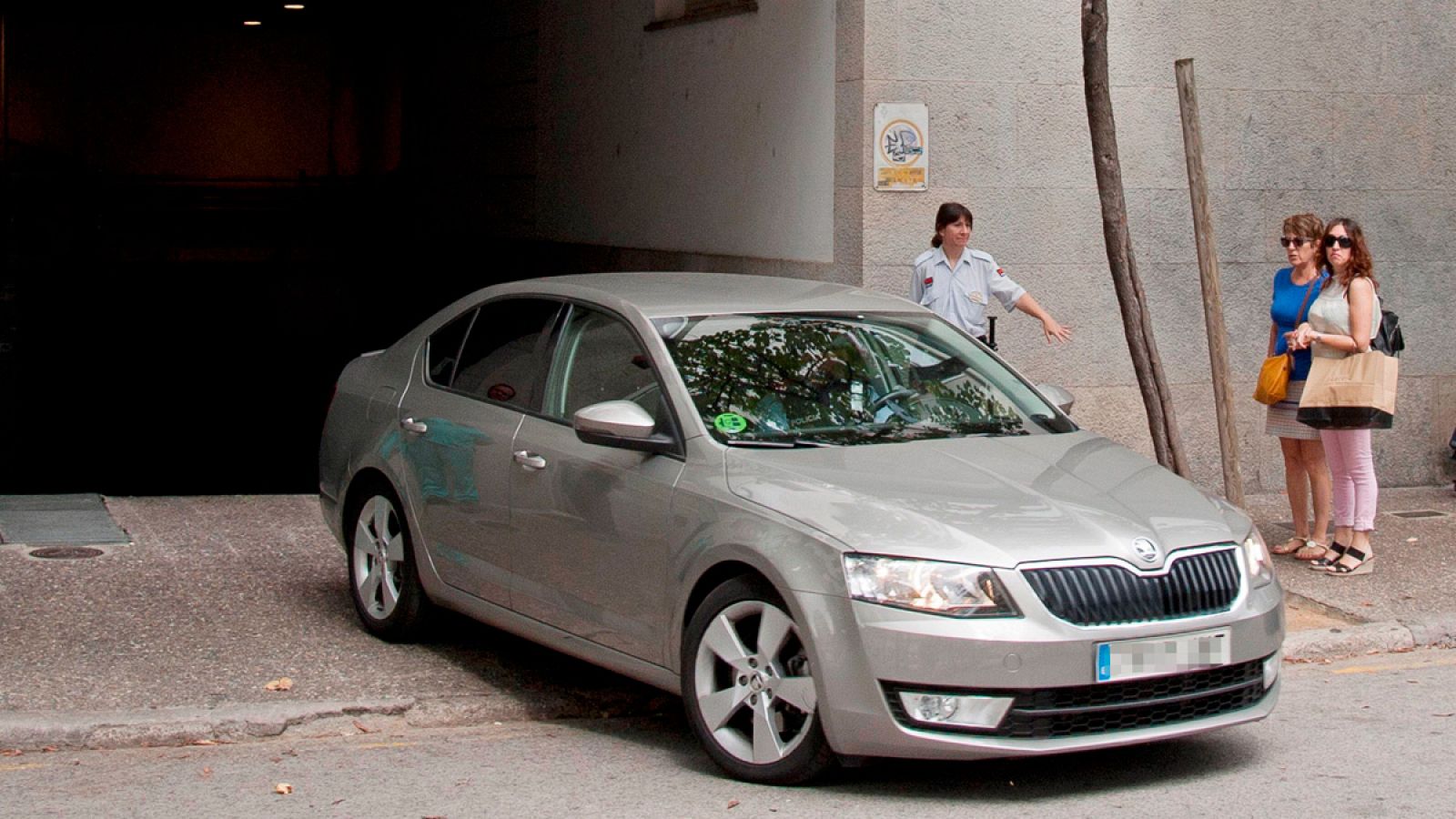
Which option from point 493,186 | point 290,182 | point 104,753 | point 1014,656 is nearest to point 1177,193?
point 1014,656

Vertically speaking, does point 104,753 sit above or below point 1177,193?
below

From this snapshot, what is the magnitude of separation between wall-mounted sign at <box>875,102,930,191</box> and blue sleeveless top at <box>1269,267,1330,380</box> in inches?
91.6

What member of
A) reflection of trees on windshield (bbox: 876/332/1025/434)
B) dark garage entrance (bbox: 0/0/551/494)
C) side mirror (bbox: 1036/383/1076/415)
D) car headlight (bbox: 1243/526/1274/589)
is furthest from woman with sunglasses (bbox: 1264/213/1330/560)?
dark garage entrance (bbox: 0/0/551/494)

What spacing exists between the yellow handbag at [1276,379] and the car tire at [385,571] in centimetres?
433

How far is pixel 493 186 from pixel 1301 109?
9.99m

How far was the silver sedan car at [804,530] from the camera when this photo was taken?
204 inches

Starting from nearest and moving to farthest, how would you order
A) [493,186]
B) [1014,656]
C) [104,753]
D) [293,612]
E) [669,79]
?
1. [1014,656]
2. [104,753]
3. [293,612]
4. [669,79]
5. [493,186]

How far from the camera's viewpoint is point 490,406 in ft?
22.4

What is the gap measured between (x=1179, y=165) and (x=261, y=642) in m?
6.34

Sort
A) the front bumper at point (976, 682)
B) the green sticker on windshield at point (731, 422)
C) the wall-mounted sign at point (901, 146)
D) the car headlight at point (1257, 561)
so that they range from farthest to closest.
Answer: the wall-mounted sign at point (901, 146) < the green sticker on windshield at point (731, 422) < the car headlight at point (1257, 561) < the front bumper at point (976, 682)

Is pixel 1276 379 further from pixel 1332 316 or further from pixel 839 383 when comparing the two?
pixel 839 383

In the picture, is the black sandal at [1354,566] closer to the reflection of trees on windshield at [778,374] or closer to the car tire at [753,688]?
the reflection of trees on windshield at [778,374]

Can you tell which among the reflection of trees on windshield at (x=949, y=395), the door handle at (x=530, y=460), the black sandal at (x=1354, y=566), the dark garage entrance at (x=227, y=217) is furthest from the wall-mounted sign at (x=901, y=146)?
the dark garage entrance at (x=227, y=217)

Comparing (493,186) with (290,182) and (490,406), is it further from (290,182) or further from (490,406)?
(290,182)
